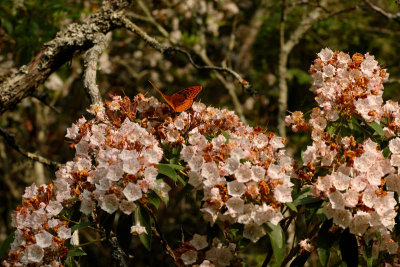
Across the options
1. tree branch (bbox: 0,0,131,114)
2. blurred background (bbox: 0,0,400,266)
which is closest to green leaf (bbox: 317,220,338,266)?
tree branch (bbox: 0,0,131,114)

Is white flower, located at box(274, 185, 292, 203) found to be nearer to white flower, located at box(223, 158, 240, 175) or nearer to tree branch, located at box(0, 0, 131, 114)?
white flower, located at box(223, 158, 240, 175)

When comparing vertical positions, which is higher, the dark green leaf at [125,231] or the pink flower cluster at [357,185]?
the pink flower cluster at [357,185]

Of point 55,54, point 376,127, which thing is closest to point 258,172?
point 376,127

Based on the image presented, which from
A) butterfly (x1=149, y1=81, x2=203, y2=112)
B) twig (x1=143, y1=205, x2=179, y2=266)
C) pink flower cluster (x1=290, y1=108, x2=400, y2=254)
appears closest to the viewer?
pink flower cluster (x1=290, y1=108, x2=400, y2=254)

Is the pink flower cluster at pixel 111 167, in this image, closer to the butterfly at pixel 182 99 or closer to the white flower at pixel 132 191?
the white flower at pixel 132 191

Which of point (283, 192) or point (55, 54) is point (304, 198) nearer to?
point (283, 192)

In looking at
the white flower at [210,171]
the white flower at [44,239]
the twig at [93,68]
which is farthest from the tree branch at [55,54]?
the white flower at [210,171]
